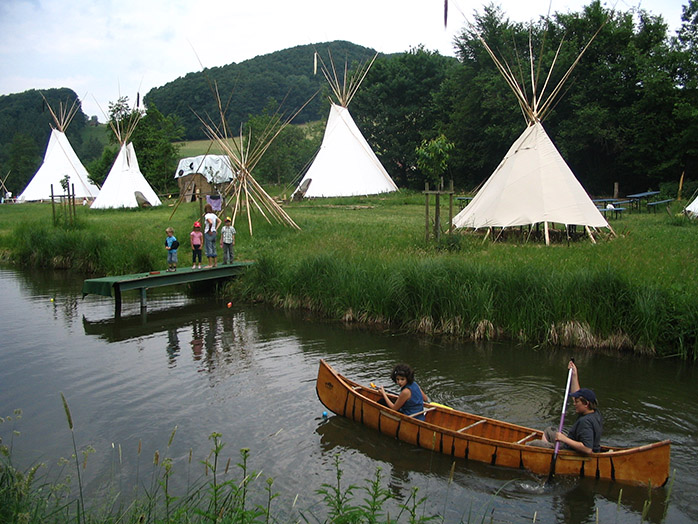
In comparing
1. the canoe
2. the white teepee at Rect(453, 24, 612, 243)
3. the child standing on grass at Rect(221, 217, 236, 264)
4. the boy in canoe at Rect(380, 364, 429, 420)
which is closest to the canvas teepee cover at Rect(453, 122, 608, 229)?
the white teepee at Rect(453, 24, 612, 243)

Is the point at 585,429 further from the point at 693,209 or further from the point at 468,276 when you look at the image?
the point at 693,209

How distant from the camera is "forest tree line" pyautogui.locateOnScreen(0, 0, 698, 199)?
2881cm

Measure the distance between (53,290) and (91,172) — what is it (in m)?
33.3

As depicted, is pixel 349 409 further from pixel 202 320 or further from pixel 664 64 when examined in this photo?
pixel 664 64

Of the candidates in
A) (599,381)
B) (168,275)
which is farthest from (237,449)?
(168,275)

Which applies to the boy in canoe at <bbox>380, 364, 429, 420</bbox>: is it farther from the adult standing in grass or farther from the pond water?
the adult standing in grass

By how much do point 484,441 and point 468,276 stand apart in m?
5.45

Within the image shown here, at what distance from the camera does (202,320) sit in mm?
13367

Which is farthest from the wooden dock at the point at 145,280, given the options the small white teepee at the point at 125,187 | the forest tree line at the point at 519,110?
the small white teepee at the point at 125,187

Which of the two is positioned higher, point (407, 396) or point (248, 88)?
point (248, 88)

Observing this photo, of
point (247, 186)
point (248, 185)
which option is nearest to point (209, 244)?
point (247, 186)

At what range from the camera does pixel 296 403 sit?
8.46 m

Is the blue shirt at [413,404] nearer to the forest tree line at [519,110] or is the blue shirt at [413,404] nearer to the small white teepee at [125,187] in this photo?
the forest tree line at [519,110]

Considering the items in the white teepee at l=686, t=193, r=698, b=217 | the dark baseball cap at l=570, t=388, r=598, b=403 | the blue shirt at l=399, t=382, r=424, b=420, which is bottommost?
the blue shirt at l=399, t=382, r=424, b=420
